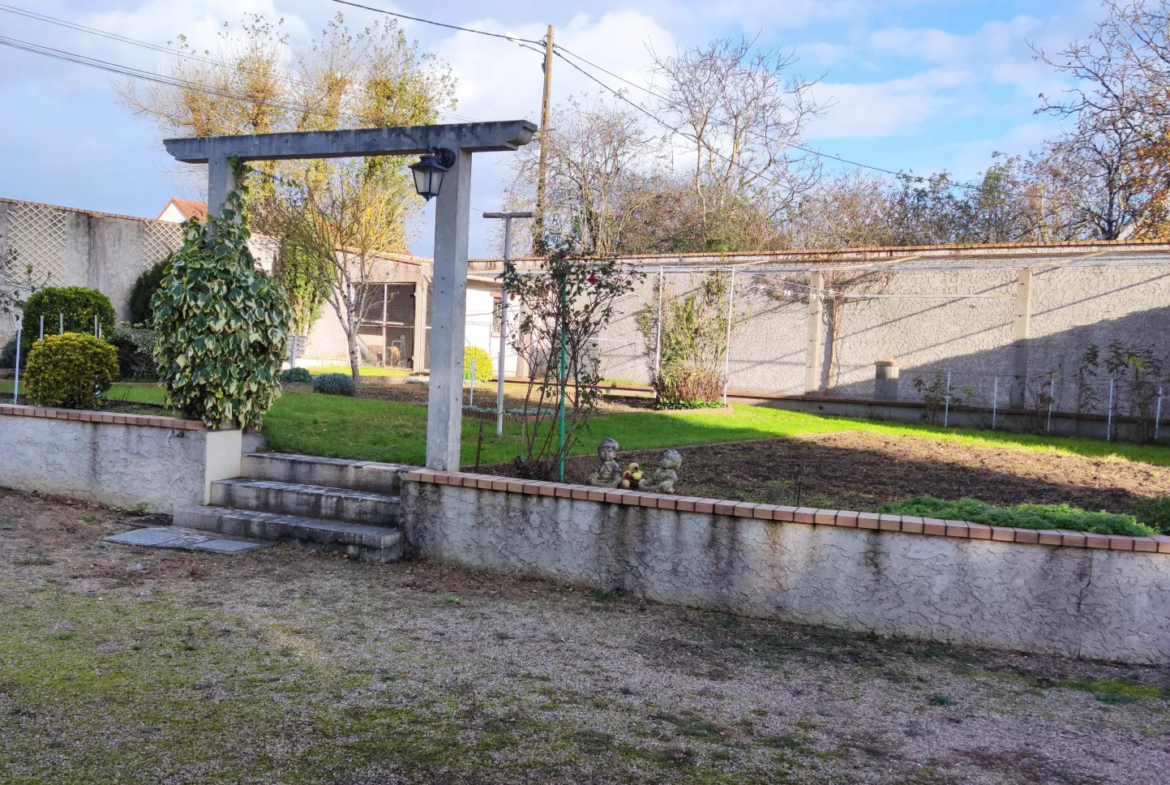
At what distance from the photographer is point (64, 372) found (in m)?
7.28

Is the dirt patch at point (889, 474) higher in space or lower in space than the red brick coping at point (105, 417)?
lower

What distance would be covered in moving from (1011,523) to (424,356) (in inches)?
660

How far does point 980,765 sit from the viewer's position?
3.01 metres

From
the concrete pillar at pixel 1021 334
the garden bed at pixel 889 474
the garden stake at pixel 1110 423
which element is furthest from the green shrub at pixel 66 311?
the garden stake at pixel 1110 423

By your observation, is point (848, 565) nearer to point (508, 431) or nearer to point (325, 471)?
point (325, 471)

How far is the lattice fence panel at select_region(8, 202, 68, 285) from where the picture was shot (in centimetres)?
1369

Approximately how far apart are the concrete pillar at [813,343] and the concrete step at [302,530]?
11.8 m

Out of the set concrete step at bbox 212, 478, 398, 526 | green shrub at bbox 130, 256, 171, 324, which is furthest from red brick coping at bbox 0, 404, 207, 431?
green shrub at bbox 130, 256, 171, 324

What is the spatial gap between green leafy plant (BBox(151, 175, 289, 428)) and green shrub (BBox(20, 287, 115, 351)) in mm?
6074

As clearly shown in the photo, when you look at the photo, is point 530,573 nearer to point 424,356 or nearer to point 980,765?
point 980,765

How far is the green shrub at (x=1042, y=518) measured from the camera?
435cm

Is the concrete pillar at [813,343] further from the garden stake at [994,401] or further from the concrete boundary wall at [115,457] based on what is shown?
the concrete boundary wall at [115,457]

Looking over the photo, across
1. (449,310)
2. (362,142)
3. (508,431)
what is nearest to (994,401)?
(508,431)

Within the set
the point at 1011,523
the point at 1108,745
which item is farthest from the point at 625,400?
the point at 1108,745
